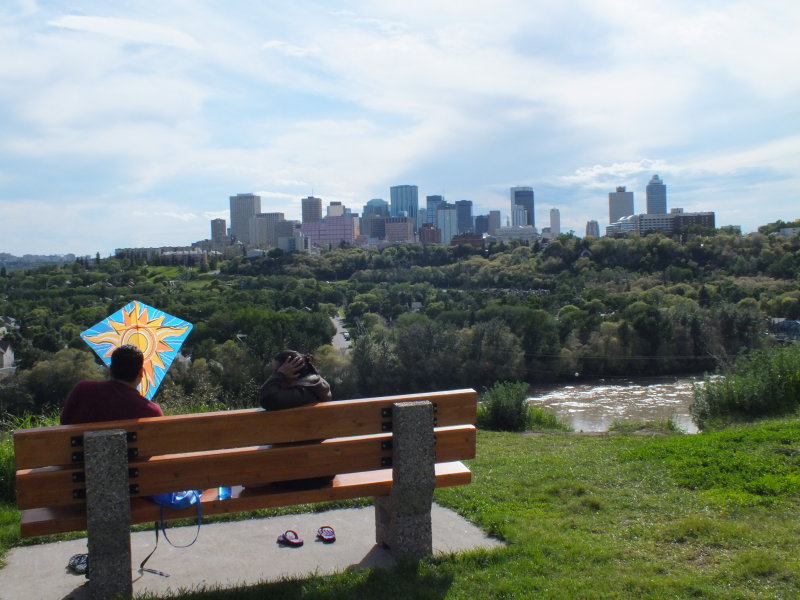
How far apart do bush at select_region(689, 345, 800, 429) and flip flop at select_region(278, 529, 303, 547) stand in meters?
6.18

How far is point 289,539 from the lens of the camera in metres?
3.76

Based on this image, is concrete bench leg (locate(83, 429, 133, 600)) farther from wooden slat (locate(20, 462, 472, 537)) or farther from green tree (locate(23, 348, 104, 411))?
green tree (locate(23, 348, 104, 411))

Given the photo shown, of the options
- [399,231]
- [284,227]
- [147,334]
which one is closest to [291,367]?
[147,334]

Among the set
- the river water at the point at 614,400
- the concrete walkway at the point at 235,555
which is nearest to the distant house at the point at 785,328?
the river water at the point at 614,400

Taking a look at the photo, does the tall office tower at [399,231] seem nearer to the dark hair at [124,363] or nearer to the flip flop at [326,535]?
the flip flop at [326,535]

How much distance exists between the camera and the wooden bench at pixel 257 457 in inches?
119

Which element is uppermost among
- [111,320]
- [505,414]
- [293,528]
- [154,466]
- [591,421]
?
[111,320]

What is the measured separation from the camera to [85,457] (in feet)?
9.86

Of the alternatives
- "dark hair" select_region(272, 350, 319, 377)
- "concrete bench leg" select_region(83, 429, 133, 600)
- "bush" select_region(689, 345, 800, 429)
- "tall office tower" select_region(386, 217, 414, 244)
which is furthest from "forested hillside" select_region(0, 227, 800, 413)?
"tall office tower" select_region(386, 217, 414, 244)

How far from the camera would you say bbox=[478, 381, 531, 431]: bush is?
10.7m

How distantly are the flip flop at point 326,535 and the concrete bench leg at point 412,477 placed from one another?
0.41 metres

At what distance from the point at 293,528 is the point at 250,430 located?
3.45 feet

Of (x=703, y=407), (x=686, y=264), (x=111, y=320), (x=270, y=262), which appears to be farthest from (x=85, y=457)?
(x=270, y=262)

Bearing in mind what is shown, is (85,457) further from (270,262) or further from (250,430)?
(270,262)
